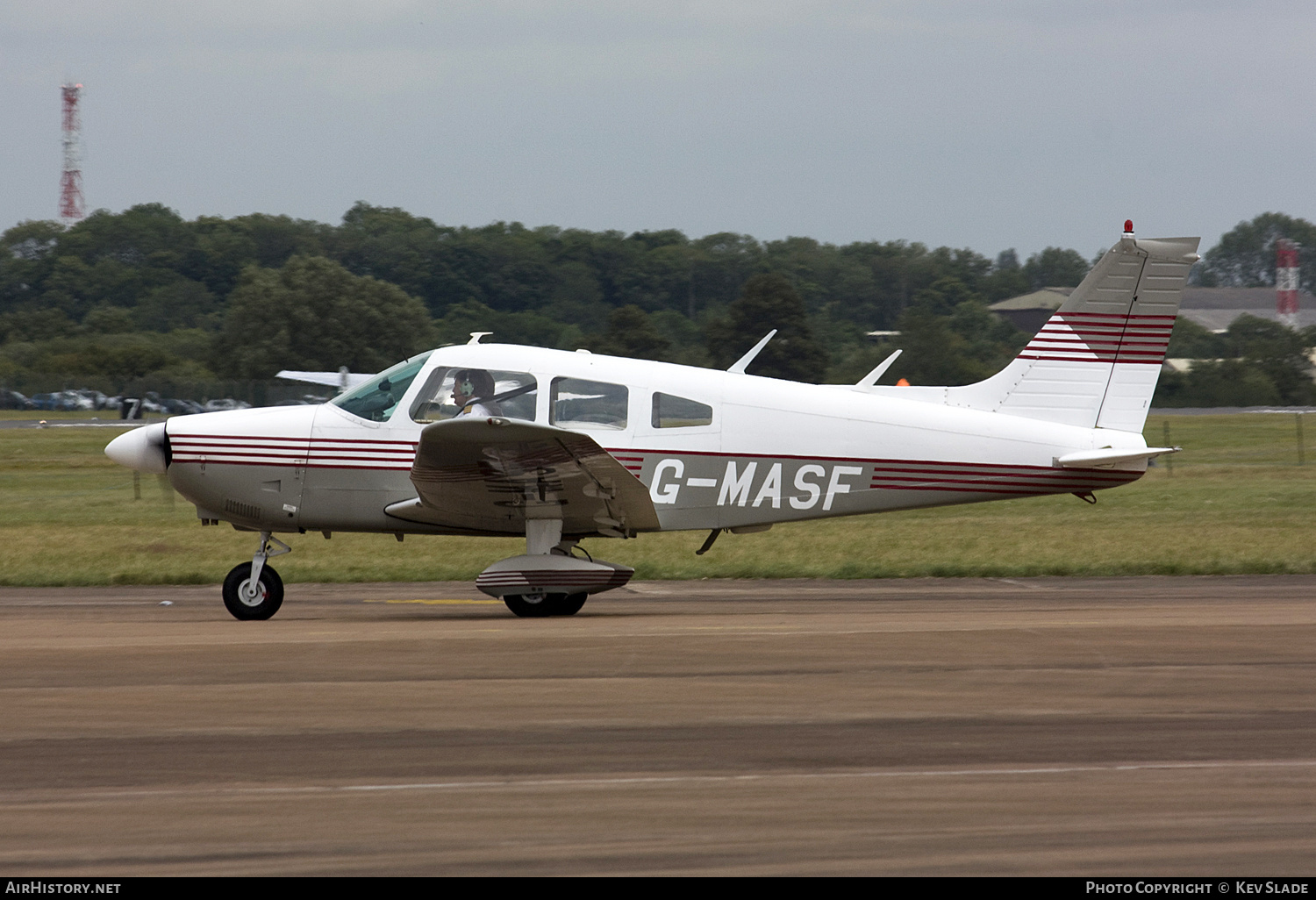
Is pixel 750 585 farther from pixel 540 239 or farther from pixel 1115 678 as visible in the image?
pixel 540 239

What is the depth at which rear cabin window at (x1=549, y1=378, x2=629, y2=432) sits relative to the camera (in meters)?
10.5

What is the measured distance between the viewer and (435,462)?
998cm

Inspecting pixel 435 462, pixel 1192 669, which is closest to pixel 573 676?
pixel 435 462

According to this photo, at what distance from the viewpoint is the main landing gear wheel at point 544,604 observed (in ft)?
36.0

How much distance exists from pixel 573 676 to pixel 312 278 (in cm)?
3936

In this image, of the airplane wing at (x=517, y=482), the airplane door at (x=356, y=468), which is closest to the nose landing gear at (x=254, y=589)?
the airplane door at (x=356, y=468)

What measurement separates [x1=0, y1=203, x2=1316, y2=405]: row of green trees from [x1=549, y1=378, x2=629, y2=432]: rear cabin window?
2242cm

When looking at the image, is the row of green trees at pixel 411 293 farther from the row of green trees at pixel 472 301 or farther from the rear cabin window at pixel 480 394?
the rear cabin window at pixel 480 394

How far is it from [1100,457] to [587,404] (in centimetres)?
406

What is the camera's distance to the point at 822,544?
55.6 ft

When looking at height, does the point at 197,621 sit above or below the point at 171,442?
below

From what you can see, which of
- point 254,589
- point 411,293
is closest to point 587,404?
point 254,589

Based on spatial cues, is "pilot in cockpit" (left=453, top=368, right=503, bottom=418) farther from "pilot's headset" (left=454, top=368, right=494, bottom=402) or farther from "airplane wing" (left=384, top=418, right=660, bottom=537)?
"airplane wing" (left=384, top=418, right=660, bottom=537)

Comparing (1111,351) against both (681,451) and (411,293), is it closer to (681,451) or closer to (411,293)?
(681,451)
